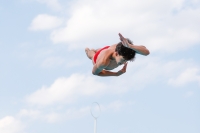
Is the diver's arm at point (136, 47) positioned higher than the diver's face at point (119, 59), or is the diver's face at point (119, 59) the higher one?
the diver's face at point (119, 59)

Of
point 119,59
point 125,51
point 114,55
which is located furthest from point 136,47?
point 114,55

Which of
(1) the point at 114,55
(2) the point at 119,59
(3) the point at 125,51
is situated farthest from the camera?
(1) the point at 114,55

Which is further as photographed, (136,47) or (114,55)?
(114,55)

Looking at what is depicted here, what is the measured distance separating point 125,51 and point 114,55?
20.2 inches

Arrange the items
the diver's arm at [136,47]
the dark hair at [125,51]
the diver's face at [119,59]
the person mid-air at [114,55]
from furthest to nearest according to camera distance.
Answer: the diver's face at [119,59], the dark hair at [125,51], the person mid-air at [114,55], the diver's arm at [136,47]

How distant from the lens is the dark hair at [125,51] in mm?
14328

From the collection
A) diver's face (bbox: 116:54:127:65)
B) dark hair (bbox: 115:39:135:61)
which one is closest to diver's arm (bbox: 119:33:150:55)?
dark hair (bbox: 115:39:135:61)

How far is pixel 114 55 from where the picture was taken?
48.4 feet

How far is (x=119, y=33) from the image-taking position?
1317 cm

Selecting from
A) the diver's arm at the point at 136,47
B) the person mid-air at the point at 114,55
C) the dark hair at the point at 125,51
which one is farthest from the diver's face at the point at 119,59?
the diver's arm at the point at 136,47

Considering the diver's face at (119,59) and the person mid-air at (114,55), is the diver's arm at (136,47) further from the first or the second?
the diver's face at (119,59)

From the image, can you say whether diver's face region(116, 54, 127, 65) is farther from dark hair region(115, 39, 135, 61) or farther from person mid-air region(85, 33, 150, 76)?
dark hair region(115, 39, 135, 61)

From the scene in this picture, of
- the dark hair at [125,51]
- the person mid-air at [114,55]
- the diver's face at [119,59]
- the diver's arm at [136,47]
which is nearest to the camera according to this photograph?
the diver's arm at [136,47]

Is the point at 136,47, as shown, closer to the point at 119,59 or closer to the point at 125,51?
the point at 125,51
